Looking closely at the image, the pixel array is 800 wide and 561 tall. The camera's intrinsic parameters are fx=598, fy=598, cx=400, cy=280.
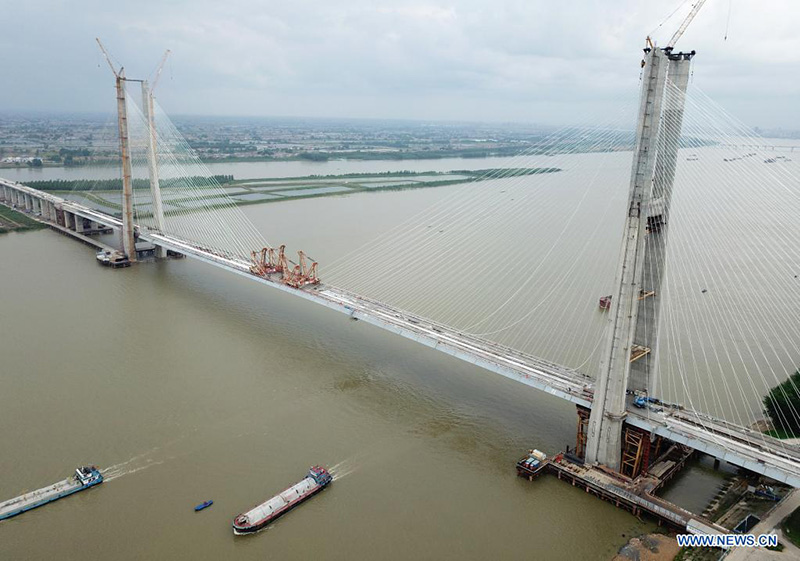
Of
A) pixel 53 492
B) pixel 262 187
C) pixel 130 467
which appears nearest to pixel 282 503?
pixel 130 467

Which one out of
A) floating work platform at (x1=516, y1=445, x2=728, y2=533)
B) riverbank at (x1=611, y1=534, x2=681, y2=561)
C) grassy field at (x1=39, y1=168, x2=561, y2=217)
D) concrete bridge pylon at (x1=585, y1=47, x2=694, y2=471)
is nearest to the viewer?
riverbank at (x1=611, y1=534, x2=681, y2=561)

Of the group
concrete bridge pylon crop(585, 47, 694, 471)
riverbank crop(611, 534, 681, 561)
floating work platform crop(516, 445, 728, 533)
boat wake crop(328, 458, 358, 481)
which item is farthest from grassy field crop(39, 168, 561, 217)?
riverbank crop(611, 534, 681, 561)

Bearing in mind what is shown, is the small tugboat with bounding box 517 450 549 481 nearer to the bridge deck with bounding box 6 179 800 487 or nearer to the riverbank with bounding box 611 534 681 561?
the bridge deck with bounding box 6 179 800 487

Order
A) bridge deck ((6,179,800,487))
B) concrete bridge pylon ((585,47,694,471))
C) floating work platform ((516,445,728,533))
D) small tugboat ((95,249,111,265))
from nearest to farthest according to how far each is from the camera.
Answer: bridge deck ((6,179,800,487)), floating work platform ((516,445,728,533)), concrete bridge pylon ((585,47,694,471)), small tugboat ((95,249,111,265))

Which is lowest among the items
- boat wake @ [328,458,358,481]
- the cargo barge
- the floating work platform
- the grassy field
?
the cargo barge

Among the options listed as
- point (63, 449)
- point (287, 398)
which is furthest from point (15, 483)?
point (287, 398)

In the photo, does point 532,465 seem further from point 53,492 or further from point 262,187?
point 262,187

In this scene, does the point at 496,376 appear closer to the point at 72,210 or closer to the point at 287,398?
the point at 287,398
